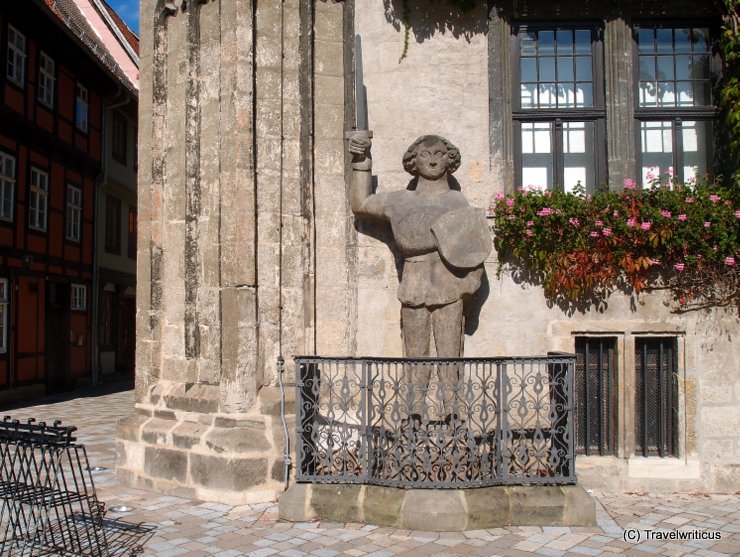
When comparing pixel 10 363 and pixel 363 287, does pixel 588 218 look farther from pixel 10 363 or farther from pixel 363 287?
pixel 10 363

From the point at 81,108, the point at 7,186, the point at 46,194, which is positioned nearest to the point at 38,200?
the point at 46,194

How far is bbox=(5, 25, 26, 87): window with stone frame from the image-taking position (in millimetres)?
15984

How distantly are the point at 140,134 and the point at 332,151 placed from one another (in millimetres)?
2021

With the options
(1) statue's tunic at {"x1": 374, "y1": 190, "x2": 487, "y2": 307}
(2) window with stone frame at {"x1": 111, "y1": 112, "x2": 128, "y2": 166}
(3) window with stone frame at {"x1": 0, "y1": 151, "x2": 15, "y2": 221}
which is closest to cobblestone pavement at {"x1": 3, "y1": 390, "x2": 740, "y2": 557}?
(1) statue's tunic at {"x1": 374, "y1": 190, "x2": 487, "y2": 307}

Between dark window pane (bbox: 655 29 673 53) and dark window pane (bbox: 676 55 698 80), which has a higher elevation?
dark window pane (bbox: 655 29 673 53)

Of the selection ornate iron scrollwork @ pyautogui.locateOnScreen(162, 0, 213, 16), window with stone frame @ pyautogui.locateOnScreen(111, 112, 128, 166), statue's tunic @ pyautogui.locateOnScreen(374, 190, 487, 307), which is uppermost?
window with stone frame @ pyautogui.locateOnScreen(111, 112, 128, 166)

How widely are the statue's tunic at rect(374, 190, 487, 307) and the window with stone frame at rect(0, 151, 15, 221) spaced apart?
1217 cm

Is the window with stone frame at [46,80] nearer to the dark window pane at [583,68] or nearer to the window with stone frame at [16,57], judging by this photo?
the window with stone frame at [16,57]

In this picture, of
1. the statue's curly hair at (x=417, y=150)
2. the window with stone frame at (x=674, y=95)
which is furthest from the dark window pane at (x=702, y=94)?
the statue's curly hair at (x=417, y=150)

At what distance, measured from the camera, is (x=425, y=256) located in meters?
6.52

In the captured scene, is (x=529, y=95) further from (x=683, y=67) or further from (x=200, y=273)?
(x=200, y=273)

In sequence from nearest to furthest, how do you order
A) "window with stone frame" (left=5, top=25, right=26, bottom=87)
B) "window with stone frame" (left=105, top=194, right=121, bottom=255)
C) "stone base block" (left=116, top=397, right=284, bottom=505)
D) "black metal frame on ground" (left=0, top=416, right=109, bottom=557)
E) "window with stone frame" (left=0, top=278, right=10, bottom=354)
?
"black metal frame on ground" (left=0, top=416, right=109, bottom=557)
"stone base block" (left=116, top=397, right=284, bottom=505)
"window with stone frame" (left=0, top=278, right=10, bottom=354)
"window with stone frame" (left=5, top=25, right=26, bottom=87)
"window with stone frame" (left=105, top=194, right=121, bottom=255)

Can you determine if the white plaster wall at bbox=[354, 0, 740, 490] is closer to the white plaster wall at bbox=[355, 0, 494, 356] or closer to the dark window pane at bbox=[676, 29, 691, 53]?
the white plaster wall at bbox=[355, 0, 494, 356]

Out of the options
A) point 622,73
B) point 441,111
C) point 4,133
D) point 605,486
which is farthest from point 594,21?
point 4,133
